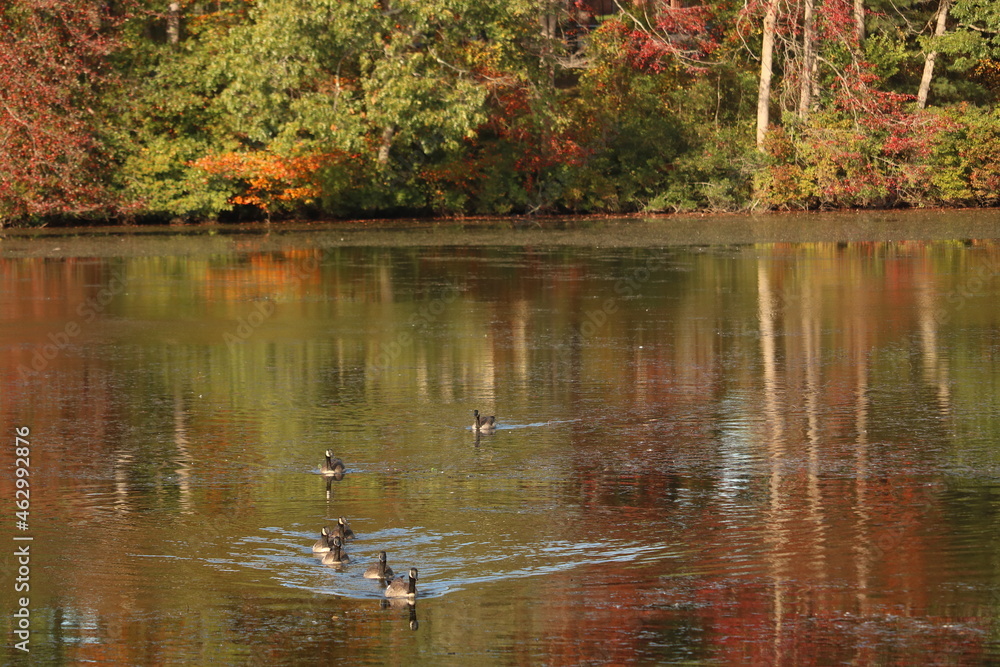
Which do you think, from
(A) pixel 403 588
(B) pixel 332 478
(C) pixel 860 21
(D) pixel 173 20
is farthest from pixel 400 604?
(C) pixel 860 21

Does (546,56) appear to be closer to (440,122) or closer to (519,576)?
(440,122)

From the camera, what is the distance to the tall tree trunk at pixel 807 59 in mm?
37500

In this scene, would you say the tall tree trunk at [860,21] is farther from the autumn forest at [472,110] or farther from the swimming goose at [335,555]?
the swimming goose at [335,555]

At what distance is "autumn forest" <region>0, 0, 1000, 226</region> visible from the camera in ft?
111

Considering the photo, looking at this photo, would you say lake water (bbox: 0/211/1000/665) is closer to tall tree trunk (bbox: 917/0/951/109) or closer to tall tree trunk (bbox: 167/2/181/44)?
tall tree trunk (bbox: 167/2/181/44)

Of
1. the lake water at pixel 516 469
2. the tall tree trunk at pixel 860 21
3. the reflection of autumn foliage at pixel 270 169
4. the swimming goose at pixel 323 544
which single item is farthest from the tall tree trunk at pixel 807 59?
the swimming goose at pixel 323 544

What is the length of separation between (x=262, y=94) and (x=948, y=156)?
16.7 meters

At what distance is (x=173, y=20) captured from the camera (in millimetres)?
38188

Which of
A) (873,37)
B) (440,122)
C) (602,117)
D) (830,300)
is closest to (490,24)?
(440,122)

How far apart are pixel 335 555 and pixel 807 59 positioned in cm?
3142

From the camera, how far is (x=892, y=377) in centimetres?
1450

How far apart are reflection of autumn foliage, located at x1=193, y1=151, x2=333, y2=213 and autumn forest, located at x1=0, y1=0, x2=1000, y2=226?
0.19ft

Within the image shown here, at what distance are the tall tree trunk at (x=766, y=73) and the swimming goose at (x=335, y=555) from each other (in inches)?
1205

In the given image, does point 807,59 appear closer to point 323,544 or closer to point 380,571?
point 323,544
